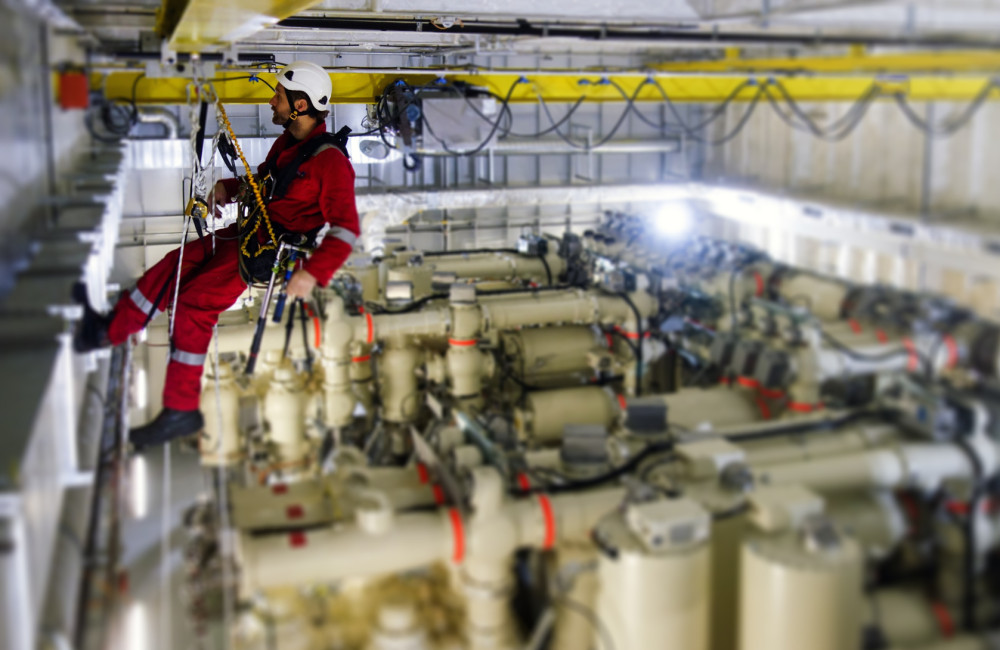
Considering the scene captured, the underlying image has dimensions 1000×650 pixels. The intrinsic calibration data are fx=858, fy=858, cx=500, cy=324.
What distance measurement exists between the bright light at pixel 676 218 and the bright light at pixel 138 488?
2158 millimetres

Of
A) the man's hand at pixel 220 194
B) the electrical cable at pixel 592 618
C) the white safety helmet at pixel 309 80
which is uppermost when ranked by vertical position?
the white safety helmet at pixel 309 80

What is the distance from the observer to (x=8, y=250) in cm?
213

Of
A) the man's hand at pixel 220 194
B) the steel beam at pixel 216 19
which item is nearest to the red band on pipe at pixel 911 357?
the steel beam at pixel 216 19

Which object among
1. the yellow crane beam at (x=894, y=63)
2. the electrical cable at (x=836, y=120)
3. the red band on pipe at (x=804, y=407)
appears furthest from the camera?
the red band on pipe at (x=804, y=407)

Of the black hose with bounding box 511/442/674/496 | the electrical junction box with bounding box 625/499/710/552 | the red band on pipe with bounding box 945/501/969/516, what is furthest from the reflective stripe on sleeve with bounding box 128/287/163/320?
the red band on pipe with bounding box 945/501/969/516

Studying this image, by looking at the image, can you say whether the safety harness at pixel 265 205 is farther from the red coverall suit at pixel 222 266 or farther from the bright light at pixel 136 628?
the bright light at pixel 136 628

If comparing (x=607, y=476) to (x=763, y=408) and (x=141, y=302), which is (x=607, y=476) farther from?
(x=141, y=302)

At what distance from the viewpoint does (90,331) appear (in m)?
2.55

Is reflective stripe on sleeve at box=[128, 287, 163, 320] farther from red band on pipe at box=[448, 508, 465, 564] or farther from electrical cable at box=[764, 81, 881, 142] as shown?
electrical cable at box=[764, 81, 881, 142]

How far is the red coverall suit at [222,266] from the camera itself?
271 centimetres

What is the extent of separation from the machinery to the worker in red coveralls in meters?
0.33

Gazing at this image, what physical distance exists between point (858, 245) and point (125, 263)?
267cm

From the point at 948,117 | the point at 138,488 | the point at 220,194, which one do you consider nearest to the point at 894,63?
the point at 948,117

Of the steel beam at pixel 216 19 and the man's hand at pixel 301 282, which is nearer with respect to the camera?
the steel beam at pixel 216 19
